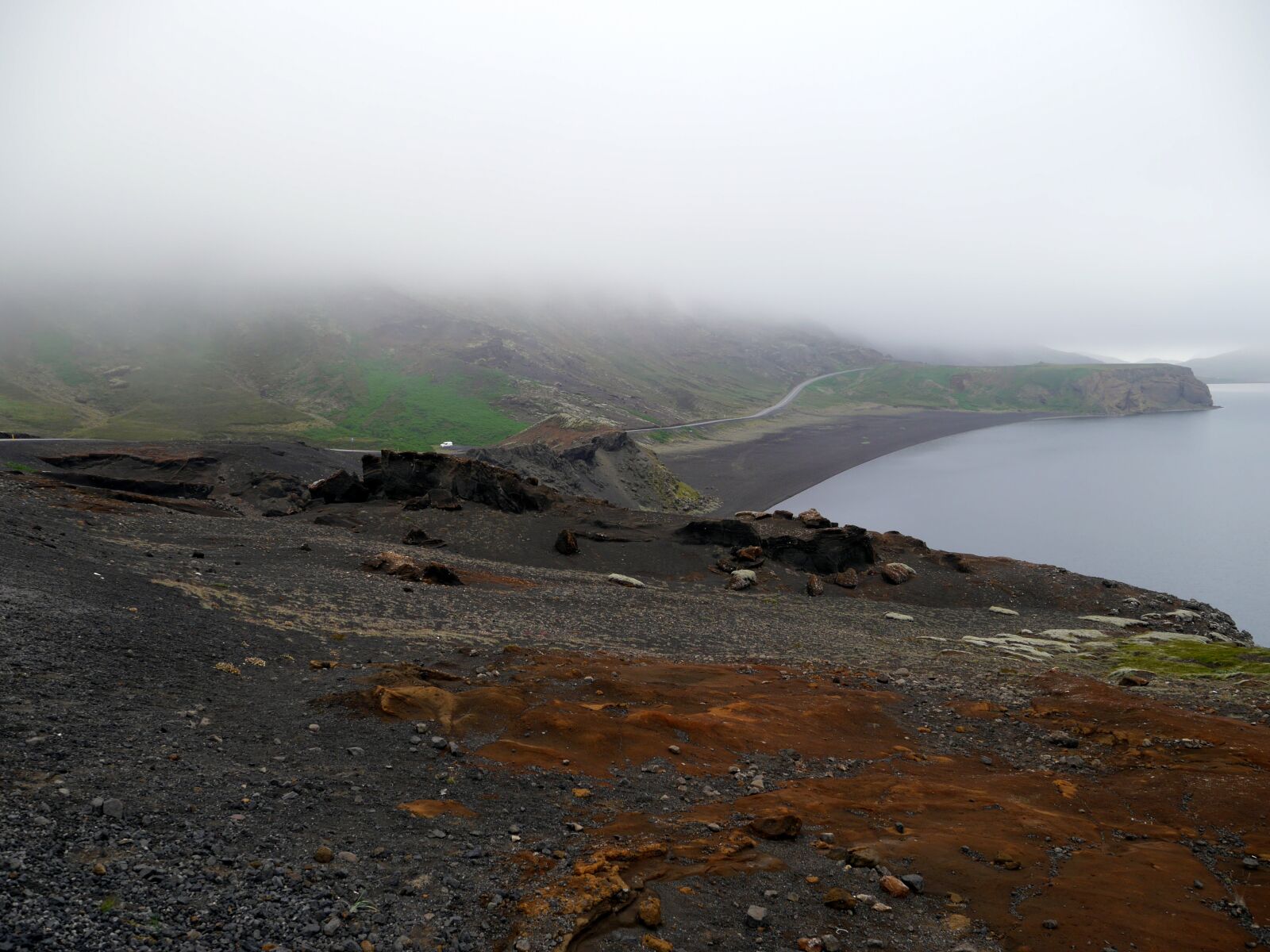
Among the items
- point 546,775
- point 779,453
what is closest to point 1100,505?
point 779,453

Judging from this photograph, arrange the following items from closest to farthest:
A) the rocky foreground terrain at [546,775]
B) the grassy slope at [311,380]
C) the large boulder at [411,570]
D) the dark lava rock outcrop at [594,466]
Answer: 1. the rocky foreground terrain at [546,775]
2. the large boulder at [411,570]
3. the dark lava rock outcrop at [594,466]
4. the grassy slope at [311,380]

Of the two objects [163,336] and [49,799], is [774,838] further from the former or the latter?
[163,336]

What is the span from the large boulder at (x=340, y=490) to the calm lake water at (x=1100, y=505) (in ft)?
182

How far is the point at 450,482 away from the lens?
135 feet

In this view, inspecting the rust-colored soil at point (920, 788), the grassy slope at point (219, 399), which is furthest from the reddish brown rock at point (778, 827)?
the grassy slope at point (219, 399)

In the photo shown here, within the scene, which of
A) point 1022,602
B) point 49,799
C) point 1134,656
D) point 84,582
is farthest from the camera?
point 1022,602

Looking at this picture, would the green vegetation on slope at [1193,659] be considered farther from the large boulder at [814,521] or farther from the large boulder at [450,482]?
the large boulder at [450,482]

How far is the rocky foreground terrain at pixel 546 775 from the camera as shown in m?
6.86

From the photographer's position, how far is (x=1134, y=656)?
1025 inches

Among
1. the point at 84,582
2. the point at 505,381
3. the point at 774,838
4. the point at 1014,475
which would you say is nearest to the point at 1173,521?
the point at 1014,475

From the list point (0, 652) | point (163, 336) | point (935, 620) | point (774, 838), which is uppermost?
point (163, 336)

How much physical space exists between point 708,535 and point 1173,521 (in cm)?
6461

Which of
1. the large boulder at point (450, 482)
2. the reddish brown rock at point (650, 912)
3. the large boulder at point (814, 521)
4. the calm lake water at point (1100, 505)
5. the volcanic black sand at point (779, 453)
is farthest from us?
the volcanic black sand at point (779, 453)

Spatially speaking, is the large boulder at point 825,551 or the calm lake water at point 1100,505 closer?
the large boulder at point 825,551
